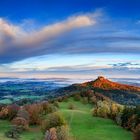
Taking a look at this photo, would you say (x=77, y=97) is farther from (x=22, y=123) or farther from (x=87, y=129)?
(x=87, y=129)

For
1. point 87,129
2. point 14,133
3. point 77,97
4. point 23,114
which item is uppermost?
point 77,97

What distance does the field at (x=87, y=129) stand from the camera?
10038 cm

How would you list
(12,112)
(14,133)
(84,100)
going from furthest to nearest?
(84,100)
(12,112)
(14,133)

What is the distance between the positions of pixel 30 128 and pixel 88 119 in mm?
20326

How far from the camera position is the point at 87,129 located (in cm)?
11400

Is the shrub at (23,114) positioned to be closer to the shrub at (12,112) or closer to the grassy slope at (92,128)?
the shrub at (12,112)

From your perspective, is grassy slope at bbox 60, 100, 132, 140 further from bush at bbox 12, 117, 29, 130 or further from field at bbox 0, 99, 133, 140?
bush at bbox 12, 117, 29, 130

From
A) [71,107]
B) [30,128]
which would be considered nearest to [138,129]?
[30,128]

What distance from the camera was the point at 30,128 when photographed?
387 ft

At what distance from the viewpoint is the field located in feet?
329

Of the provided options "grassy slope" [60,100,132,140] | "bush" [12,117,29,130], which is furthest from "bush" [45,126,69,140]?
"bush" [12,117,29,130]

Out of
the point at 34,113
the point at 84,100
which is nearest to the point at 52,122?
the point at 34,113

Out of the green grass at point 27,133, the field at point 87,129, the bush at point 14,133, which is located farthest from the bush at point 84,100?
the bush at point 14,133

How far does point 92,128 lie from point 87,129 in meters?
2.68
